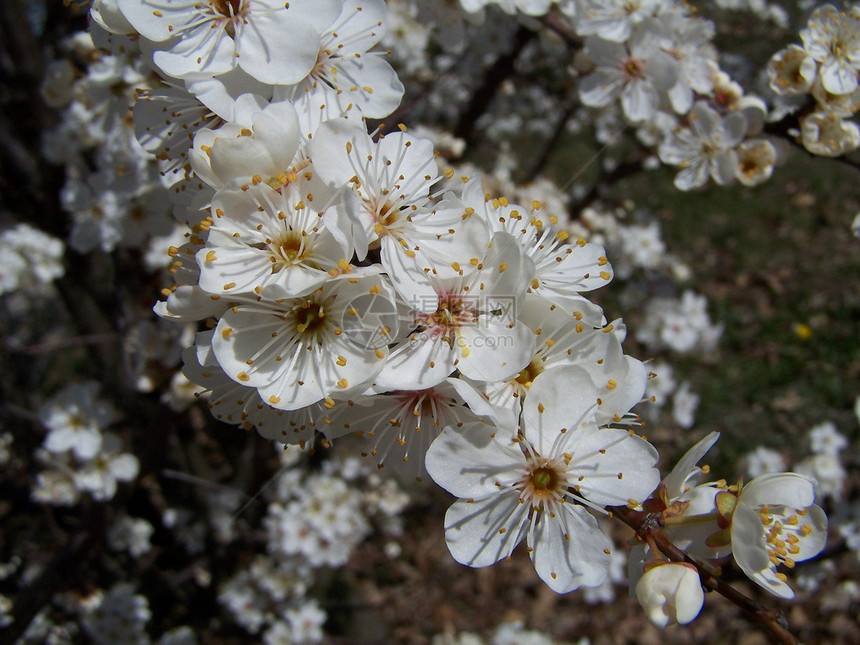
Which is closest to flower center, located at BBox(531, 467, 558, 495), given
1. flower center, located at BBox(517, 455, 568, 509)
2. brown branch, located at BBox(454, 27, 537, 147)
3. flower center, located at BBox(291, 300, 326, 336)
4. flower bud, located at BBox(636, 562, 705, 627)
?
flower center, located at BBox(517, 455, 568, 509)

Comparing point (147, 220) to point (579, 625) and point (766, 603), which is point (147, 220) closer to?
point (579, 625)

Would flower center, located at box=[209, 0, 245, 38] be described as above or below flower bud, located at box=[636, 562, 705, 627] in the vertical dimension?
above

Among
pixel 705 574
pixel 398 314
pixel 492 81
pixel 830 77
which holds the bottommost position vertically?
pixel 492 81

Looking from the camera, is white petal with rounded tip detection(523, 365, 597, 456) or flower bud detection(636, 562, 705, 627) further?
white petal with rounded tip detection(523, 365, 597, 456)

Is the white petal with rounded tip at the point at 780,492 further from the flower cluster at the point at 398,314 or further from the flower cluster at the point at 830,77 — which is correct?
the flower cluster at the point at 830,77

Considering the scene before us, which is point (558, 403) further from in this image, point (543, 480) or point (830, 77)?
point (830, 77)

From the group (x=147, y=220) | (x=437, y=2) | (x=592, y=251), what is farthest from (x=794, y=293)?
(x=147, y=220)

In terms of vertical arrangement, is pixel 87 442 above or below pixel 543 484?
below

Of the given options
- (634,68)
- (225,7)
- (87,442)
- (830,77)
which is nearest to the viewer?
(225,7)

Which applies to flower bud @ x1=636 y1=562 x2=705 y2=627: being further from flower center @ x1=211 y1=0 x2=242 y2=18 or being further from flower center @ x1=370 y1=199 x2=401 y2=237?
flower center @ x1=211 y1=0 x2=242 y2=18

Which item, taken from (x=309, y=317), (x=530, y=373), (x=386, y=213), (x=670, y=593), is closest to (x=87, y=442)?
(x=309, y=317)
